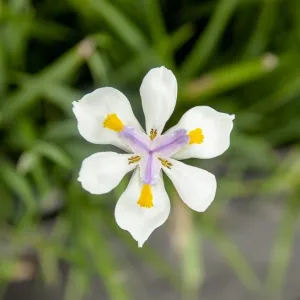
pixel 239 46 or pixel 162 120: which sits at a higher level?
pixel 239 46

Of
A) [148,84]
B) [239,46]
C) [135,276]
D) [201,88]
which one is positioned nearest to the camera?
[148,84]

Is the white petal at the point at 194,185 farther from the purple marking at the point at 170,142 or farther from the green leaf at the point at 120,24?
the green leaf at the point at 120,24

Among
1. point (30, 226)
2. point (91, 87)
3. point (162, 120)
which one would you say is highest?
point (91, 87)

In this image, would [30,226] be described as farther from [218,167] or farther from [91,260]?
[218,167]

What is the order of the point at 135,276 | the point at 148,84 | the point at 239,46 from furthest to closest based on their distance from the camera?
the point at 135,276
the point at 239,46
the point at 148,84

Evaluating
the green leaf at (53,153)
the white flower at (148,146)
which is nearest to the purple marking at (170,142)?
the white flower at (148,146)

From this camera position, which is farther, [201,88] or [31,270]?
[31,270]

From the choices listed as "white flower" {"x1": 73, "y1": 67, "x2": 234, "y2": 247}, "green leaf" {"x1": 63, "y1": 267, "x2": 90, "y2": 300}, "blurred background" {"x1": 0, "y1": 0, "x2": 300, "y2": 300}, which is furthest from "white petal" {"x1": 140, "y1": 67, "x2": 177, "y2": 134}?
"green leaf" {"x1": 63, "y1": 267, "x2": 90, "y2": 300}

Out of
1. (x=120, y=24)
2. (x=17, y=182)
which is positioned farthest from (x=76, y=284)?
(x=120, y=24)

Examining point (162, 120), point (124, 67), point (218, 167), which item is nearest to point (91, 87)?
point (124, 67)
